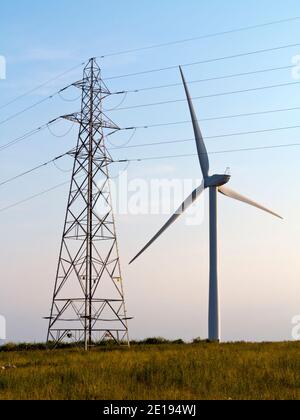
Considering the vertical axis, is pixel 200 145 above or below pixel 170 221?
above

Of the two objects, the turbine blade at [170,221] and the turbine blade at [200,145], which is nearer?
the turbine blade at [170,221]

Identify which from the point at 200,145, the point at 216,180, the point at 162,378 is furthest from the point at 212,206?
the point at 162,378

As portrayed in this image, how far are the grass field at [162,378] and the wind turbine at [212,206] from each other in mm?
22456

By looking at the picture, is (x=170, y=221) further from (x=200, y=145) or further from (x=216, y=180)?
(x=200, y=145)

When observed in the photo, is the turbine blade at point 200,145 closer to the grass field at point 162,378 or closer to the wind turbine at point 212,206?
the wind turbine at point 212,206

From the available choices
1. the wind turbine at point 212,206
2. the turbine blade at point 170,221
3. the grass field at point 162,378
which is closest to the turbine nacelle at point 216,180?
the wind turbine at point 212,206

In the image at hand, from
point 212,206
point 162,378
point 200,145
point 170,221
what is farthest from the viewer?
point 200,145

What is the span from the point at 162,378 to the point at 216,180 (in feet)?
123

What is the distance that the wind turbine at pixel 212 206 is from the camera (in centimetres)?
6106

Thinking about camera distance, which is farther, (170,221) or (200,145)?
(200,145)

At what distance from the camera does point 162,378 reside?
30.1 m

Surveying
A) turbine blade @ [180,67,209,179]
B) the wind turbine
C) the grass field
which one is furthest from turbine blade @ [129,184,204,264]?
the grass field

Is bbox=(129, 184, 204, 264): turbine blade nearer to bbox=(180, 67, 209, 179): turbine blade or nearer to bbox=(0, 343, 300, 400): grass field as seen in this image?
bbox=(180, 67, 209, 179): turbine blade

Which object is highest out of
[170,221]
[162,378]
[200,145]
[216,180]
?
[200,145]
